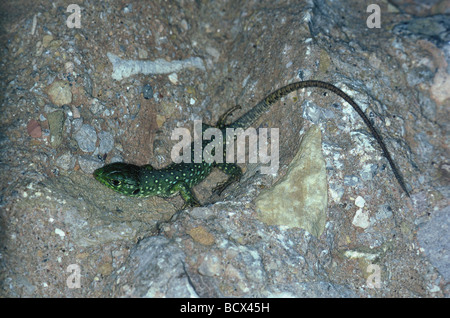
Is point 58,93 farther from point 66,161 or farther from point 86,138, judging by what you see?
point 66,161

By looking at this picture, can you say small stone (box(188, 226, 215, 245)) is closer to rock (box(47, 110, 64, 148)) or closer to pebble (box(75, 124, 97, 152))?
pebble (box(75, 124, 97, 152))

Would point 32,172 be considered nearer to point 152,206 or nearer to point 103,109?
point 103,109

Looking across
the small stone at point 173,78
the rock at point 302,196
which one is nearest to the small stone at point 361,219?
the rock at point 302,196

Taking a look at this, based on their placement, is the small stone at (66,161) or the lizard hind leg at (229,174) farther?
the lizard hind leg at (229,174)

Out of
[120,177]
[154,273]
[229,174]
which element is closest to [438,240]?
[229,174]

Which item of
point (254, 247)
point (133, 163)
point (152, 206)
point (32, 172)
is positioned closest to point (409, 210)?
point (254, 247)

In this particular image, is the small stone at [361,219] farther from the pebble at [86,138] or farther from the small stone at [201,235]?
the pebble at [86,138]
